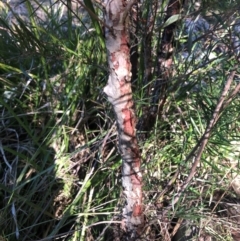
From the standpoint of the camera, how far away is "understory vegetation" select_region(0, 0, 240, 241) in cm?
129

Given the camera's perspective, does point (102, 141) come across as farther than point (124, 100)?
Yes

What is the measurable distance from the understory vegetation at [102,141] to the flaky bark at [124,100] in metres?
0.05

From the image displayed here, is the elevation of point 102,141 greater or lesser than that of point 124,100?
lesser

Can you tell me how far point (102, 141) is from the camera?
55.3 inches

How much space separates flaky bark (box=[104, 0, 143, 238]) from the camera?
847 mm

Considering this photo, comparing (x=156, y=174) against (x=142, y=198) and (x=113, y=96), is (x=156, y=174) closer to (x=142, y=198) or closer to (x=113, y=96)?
(x=142, y=198)

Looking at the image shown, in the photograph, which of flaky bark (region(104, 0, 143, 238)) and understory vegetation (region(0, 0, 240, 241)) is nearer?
flaky bark (region(104, 0, 143, 238))

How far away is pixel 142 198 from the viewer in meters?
1.17

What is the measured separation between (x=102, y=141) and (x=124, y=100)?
1.52 feet

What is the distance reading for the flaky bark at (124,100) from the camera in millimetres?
847

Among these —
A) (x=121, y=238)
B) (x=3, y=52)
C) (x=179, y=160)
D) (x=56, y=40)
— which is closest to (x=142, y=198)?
(x=121, y=238)

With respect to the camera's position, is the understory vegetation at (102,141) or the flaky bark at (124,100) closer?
the flaky bark at (124,100)

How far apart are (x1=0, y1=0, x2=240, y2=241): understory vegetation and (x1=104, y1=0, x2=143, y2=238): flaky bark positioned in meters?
0.05

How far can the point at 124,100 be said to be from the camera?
3.15ft
